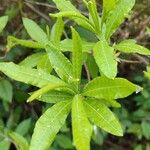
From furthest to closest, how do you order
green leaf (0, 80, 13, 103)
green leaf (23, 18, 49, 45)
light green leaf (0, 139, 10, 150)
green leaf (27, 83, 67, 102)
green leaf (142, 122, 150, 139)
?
1. green leaf (142, 122, 150, 139)
2. green leaf (0, 80, 13, 103)
3. light green leaf (0, 139, 10, 150)
4. green leaf (23, 18, 49, 45)
5. green leaf (27, 83, 67, 102)

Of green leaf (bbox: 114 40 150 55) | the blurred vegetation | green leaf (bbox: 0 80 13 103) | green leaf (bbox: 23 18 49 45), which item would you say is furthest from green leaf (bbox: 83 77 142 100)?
green leaf (bbox: 0 80 13 103)

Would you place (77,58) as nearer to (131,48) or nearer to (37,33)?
(131,48)

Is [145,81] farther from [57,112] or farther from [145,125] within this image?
[57,112]

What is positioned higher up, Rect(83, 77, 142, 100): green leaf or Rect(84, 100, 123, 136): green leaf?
Rect(83, 77, 142, 100): green leaf

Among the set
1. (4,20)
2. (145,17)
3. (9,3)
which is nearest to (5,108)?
(9,3)

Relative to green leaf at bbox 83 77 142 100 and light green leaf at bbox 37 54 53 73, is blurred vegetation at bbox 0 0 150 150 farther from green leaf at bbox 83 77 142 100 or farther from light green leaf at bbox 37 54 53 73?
green leaf at bbox 83 77 142 100

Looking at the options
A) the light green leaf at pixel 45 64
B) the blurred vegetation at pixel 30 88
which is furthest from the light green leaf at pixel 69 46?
the blurred vegetation at pixel 30 88

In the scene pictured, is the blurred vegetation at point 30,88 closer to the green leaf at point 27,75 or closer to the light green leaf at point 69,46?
the light green leaf at point 69,46
